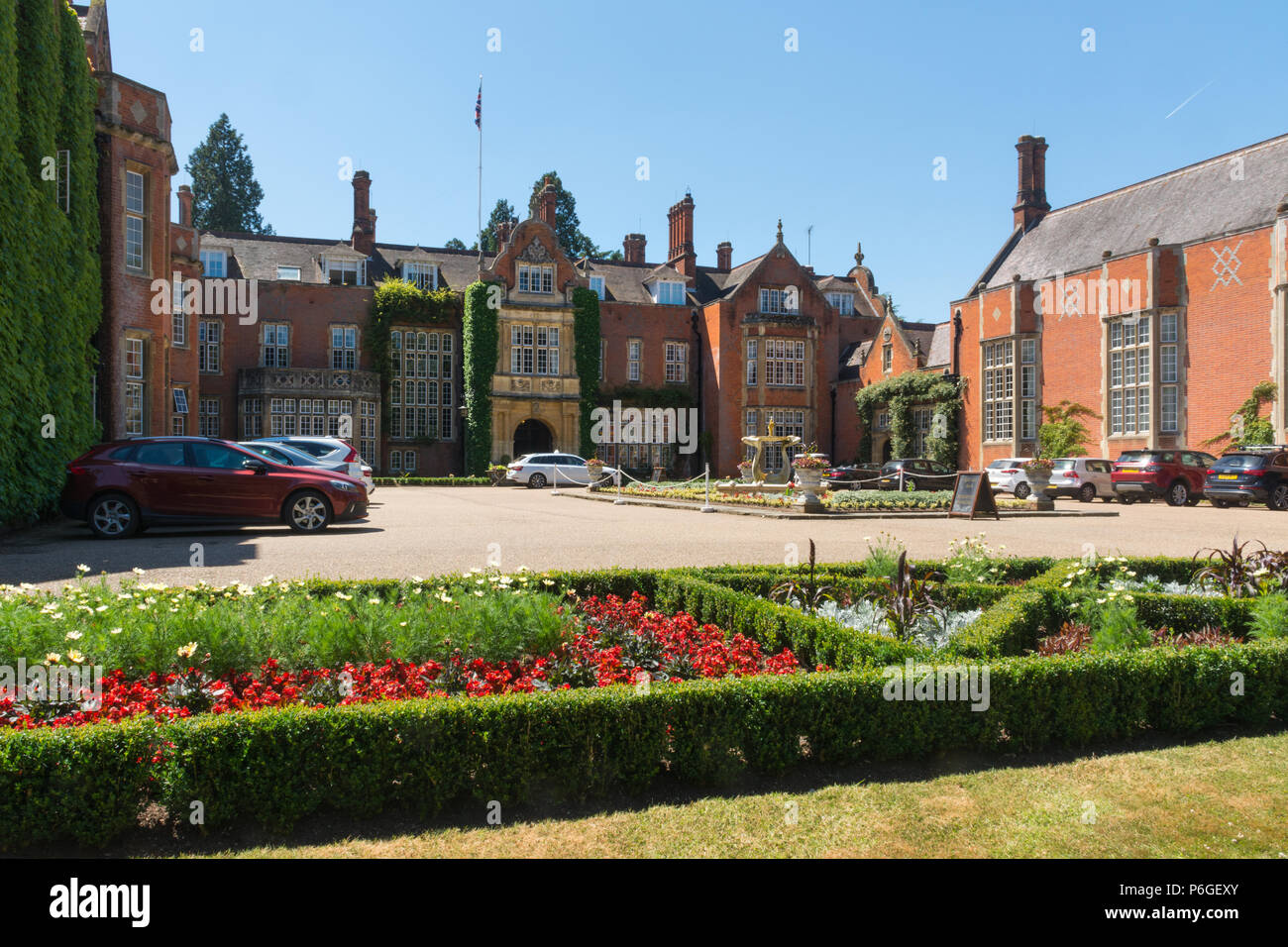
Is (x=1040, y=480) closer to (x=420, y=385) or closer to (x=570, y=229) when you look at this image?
(x=420, y=385)

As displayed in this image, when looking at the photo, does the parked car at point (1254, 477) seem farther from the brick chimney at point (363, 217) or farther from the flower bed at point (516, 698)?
the brick chimney at point (363, 217)

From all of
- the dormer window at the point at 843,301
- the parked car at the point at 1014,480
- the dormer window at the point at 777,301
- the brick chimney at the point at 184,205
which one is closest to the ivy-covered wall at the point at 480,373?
the brick chimney at the point at 184,205

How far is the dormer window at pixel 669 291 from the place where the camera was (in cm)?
4922

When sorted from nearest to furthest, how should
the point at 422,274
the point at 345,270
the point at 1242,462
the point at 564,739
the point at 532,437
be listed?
the point at 564,739 < the point at 1242,462 < the point at 345,270 < the point at 422,274 < the point at 532,437

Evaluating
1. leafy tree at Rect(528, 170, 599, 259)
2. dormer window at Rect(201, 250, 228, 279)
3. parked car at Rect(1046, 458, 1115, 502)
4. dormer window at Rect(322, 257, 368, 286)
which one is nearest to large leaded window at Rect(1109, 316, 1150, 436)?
parked car at Rect(1046, 458, 1115, 502)

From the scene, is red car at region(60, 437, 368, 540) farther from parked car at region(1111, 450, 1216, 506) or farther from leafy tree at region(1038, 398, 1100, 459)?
leafy tree at region(1038, 398, 1100, 459)

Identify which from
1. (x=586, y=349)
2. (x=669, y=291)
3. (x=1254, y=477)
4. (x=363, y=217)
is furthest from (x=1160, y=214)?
(x=363, y=217)

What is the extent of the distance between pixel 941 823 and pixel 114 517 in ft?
47.0

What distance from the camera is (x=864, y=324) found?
172 feet

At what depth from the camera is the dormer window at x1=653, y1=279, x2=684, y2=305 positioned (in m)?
49.2

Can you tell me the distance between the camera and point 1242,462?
985 inches
